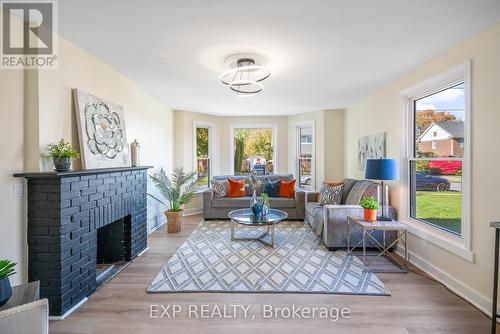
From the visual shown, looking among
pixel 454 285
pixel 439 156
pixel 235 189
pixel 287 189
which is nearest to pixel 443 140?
pixel 439 156

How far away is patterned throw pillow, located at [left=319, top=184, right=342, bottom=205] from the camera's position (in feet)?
14.7

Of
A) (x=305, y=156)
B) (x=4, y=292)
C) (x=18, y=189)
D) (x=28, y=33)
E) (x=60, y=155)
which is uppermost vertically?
(x=28, y=33)

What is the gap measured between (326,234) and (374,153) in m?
1.79

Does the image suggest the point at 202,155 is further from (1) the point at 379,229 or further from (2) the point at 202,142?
(1) the point at 379,229

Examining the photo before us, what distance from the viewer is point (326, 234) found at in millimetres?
3631

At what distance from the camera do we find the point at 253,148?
683 cm

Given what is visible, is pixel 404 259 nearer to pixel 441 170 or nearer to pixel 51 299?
pixel 441 170

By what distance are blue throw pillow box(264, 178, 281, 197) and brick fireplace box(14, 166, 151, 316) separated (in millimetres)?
3550

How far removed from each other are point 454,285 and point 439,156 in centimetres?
141

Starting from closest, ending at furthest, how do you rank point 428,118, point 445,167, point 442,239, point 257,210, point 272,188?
point 442,239
point 445,167
point 428,118
point 257,210
point 272,188

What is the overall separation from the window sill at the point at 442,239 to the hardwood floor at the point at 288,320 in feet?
1.38

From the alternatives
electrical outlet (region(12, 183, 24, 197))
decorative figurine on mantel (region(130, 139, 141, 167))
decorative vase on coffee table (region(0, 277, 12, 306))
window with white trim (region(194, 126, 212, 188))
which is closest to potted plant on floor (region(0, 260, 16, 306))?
decorative vase on coffee table (region(0, 277, 12, 306))

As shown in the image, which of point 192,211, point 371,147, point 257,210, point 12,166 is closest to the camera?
point 12,166

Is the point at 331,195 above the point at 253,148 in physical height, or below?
below
